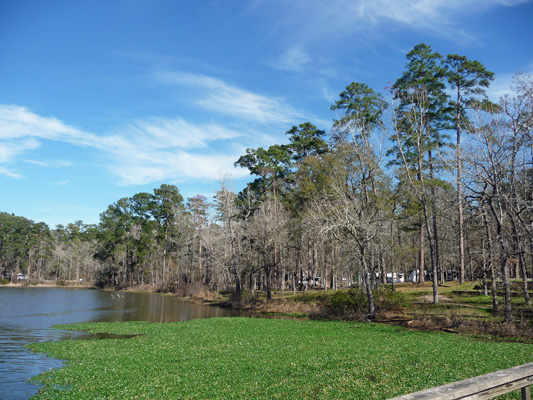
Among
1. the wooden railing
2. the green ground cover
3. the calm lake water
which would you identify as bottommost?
the calm lake water

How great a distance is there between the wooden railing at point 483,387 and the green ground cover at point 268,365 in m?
4.54

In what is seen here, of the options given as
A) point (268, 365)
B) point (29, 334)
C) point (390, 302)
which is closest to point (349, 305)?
point (390, 302)

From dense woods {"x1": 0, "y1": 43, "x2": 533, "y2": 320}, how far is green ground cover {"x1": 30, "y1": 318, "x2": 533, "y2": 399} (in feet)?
29.0

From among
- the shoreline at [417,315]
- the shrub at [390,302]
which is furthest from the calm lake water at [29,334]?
the shrub at [390,302]

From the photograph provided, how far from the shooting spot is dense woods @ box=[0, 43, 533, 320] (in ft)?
76.7

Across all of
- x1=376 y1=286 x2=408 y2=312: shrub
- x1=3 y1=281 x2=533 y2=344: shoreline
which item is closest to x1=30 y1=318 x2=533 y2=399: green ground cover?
x1=3 y1=281 x2=533 y2=344: shoreline

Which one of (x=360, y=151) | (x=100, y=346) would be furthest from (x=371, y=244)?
(x=100, y=346)

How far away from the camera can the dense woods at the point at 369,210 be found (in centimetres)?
2338

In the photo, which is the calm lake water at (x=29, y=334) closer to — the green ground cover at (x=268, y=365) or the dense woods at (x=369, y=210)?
the green ground cover at (x=268, y=365)

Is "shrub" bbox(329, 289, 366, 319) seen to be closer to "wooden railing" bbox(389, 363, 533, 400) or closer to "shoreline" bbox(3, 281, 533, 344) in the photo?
"shoreline" bbox(3, 281, 533, 344)

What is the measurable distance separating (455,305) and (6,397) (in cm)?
2885

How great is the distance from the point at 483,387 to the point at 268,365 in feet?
31.5

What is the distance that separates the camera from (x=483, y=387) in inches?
197

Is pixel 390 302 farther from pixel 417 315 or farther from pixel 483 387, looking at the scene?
pixel 483 387
